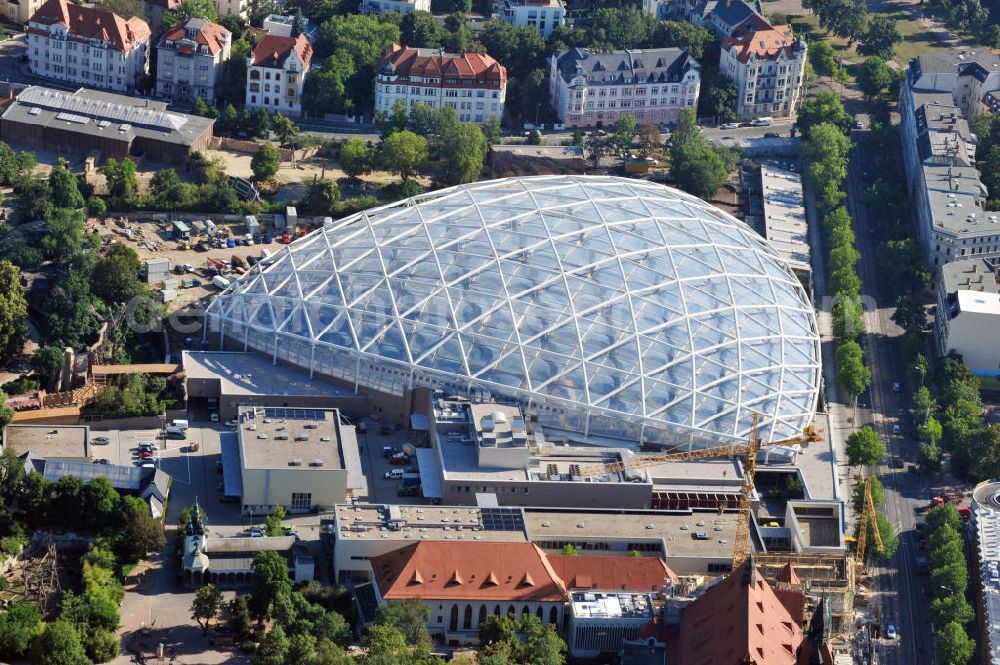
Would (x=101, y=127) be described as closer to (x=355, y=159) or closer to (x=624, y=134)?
(x=355, y=159)

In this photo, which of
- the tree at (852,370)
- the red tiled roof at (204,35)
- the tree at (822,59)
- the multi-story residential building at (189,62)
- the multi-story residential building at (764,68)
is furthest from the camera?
the tree at (822,59)

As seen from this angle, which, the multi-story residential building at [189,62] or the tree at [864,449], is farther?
the multi-story residential building at [189,62]

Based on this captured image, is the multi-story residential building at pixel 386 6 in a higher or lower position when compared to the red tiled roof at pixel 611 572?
higher

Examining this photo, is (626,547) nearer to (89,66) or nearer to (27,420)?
(27,420)

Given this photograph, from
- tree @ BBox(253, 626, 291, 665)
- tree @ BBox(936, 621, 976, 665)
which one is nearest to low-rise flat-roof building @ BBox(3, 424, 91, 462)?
tree @ BBox(253, 626, 291, 665)

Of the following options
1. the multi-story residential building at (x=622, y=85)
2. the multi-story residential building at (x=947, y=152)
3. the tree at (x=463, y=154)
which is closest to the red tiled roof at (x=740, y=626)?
the multi-story residential building at (x=947, y=152)

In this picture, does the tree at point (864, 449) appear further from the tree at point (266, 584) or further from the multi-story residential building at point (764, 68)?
the multi-story residential building at point (764, 68)
